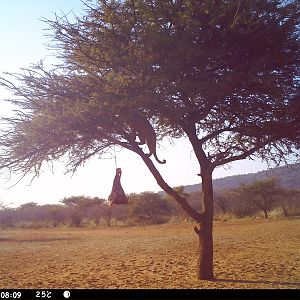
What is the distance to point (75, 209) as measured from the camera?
2229 inches

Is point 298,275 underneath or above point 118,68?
underneath

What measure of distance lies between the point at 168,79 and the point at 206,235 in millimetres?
3851

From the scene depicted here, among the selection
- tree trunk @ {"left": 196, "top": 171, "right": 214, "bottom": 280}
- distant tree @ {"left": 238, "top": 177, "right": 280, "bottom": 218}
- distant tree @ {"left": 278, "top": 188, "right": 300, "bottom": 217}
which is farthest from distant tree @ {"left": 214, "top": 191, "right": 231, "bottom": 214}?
tree trunk @ {"left": 196, "top": 171, "right": 214, "bottom": 280}

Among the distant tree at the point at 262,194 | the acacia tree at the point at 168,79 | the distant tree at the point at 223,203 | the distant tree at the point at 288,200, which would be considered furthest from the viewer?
the distant tree at the point at 223,203

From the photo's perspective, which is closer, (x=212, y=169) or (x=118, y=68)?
(x=118, y=68)

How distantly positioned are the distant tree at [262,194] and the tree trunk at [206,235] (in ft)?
127

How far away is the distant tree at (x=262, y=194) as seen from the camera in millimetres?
48716

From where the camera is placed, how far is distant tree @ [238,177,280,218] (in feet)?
160

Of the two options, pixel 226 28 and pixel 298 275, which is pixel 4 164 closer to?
pixel 226 28

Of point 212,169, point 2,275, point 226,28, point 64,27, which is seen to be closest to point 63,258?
point 2,275

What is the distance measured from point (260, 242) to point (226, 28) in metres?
12.5

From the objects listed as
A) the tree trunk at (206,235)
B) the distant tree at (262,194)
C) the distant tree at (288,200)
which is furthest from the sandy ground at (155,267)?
the distant tree at (262,194)

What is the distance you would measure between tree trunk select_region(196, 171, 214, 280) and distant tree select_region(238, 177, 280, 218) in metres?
38.8

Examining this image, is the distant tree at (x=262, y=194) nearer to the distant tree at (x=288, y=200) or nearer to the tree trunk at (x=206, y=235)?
the distant tree at (x=288, y=200)
